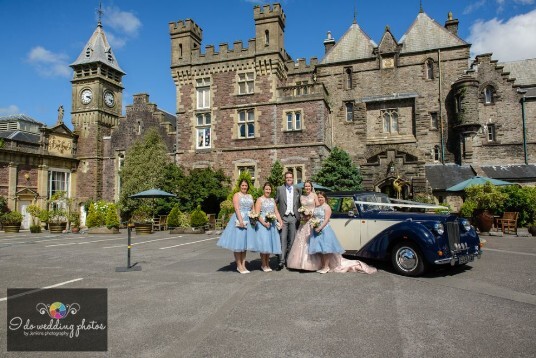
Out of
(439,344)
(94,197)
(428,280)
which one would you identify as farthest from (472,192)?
(94,197)

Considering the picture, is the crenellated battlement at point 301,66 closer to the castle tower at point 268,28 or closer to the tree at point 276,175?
the castle tower at point 268,28

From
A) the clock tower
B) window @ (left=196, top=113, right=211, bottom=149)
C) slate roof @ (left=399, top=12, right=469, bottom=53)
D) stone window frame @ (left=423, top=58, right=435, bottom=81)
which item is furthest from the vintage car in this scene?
the clock tower

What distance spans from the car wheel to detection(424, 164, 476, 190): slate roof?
1826cm

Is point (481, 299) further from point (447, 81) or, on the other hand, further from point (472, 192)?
point (447, 81)

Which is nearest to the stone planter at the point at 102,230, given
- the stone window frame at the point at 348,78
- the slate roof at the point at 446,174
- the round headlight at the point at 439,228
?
the round headlight at the point at 439,228

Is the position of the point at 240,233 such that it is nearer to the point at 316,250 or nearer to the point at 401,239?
the point at 316,250

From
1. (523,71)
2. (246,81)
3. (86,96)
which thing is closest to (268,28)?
(246,81)

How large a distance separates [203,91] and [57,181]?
16.0 metres

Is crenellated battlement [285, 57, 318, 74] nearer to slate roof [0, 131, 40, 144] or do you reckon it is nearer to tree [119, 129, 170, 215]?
tree [119, 129, 170, 215]

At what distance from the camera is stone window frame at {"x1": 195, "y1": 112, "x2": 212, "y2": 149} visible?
2669cm

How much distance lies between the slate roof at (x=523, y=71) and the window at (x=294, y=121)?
1870 cm

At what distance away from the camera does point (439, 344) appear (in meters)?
3.89

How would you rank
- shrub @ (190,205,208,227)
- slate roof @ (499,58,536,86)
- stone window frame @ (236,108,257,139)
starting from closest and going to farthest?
shrub @ (190,205,208,227), stone window frame @ (236,108,257,139), slate roof @ (499,58,536,86)

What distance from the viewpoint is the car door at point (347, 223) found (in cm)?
856
